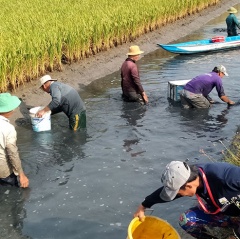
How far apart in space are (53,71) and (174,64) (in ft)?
16.0

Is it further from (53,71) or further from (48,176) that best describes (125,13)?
(48,176)

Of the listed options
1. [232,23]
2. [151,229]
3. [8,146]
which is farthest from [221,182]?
[232,23]

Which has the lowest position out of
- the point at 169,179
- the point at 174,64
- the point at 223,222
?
the point at 174,64

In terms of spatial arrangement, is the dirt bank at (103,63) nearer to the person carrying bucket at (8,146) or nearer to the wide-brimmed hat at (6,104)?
the person carrying bucket at (8,146)

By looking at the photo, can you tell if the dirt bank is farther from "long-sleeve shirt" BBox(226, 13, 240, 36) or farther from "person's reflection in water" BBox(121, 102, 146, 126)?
"long-sleeve shirt" BBox(226, 13, 240, 36)

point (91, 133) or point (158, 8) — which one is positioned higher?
point (158, 8)

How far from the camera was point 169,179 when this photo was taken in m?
3.70

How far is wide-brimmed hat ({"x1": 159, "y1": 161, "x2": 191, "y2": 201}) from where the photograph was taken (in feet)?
12.0

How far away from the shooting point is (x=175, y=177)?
3670mm

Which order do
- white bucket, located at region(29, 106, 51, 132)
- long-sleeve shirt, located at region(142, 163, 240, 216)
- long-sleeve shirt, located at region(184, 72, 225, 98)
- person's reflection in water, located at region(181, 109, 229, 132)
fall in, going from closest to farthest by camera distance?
long-sleeve shirt, located at region(142, 163, 240, 216), white bucket, located at region(29, 106, 51, 132), person's reflection in water, located at region(181, 109, 229, 132), long-sleeve shirt, located at region(184, 72, 225, 98)

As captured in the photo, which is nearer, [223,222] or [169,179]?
[169,179]

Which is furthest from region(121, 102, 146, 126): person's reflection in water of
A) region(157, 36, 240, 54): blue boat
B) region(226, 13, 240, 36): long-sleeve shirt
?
region(226, 13, 240, 36): long-sleeve shirt

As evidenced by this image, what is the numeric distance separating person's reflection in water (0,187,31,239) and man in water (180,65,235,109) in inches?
191

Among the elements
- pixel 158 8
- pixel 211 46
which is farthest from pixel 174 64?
pixel 158 8
